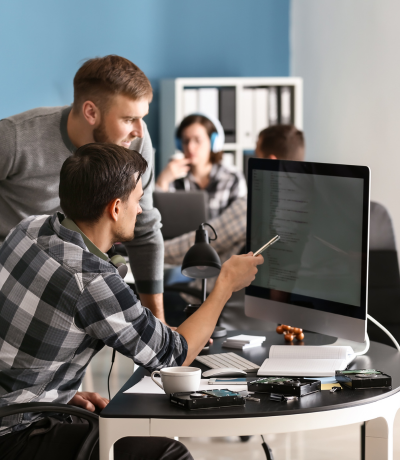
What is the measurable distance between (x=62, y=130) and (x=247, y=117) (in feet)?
10.1

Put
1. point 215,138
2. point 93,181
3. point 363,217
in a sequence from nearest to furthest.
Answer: point 93,181 → point 363,217 → point 215,138

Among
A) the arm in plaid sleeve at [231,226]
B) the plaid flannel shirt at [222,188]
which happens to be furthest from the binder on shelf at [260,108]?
the arm in plaid sleeve at [231,226]

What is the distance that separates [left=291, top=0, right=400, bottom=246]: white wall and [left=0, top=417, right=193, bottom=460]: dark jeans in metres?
3.10

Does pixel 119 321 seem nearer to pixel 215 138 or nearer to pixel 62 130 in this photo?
pixel 62 130

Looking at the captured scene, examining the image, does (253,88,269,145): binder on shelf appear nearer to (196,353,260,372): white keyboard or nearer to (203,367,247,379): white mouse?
(196,353,260,372): white keyboard

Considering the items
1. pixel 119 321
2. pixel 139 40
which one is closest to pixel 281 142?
pixel 119 321

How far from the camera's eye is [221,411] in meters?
1.24

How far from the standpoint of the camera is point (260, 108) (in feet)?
16.4

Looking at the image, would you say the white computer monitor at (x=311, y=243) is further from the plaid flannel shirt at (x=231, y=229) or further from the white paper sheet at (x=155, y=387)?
the plaid flannel shirt at (x=231, y=229)

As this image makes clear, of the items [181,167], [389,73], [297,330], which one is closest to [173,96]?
[181,167]

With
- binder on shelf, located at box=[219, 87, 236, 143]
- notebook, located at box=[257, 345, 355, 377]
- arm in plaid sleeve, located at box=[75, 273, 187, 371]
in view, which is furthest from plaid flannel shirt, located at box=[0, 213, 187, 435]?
binder on shelf, located at box=[219, 87, 236, 143]

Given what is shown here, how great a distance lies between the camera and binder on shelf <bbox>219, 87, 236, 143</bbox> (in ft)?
16.1

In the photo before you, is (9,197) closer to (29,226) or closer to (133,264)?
(133,264)

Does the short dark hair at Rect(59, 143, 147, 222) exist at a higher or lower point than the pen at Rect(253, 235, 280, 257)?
higher
